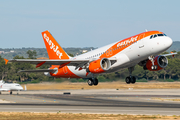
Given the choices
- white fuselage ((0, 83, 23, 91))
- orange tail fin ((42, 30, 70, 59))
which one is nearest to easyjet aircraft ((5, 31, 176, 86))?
orange tail fin ((42, 30, 70, 59))

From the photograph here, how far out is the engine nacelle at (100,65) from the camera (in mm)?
49166

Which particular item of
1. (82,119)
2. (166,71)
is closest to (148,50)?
(82,119)

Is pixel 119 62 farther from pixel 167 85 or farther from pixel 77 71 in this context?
pixel 167 85

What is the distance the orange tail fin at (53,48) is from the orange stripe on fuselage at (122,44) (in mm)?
12742

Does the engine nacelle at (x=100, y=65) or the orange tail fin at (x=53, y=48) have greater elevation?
the orange tail fin at (x=53, y=48)

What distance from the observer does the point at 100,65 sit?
4903cm

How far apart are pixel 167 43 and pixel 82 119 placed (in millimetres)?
17475

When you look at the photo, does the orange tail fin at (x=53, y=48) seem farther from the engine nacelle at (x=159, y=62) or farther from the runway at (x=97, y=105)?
the engine nacelle at (x=159, y=62)

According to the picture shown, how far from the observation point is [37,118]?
3675cm

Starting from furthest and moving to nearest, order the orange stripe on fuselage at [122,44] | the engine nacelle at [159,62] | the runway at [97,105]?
1. the engine nacelle at [159,62]
2. the orange stripe on fuselage at [122,44]
3. the runway at [97,105]

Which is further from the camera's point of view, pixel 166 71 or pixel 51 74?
pixel 166 71

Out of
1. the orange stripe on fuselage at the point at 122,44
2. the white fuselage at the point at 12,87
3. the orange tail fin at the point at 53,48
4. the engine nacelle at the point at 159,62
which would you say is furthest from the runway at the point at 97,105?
the white fuselage at the point at 12,87

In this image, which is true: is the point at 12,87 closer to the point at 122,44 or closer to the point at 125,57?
the point at 122,44

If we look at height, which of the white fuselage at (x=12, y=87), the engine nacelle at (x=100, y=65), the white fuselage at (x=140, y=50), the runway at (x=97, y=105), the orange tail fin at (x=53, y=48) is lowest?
the runway at (x=97, y=105)
